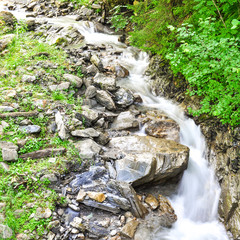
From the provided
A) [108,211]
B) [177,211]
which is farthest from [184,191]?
[108,211]

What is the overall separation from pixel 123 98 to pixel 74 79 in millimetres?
1782

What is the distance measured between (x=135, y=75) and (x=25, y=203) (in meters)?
7.09

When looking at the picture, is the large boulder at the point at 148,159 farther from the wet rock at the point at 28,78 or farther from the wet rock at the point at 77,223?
the wet rock at the point at 28,78

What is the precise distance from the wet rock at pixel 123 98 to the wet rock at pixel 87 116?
4.44 feet

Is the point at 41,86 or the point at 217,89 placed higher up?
the point at 217,89

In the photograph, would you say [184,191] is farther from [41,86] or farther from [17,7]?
[17,7]

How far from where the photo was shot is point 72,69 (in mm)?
7496

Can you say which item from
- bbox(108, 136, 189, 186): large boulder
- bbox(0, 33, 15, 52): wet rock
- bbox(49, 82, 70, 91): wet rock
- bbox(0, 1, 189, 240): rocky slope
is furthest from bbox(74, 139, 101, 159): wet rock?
bbox(0, 33, 15, 52): wet rock

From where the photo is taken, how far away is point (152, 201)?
4453 mm

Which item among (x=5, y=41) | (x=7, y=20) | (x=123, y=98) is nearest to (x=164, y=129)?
(x=123, y=98)

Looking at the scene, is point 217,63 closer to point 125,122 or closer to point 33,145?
point 125,122

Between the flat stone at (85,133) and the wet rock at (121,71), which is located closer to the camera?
the flat stone at (85,133)

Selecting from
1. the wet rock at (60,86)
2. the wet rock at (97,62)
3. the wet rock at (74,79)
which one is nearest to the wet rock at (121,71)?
the wet rock at (97,62)

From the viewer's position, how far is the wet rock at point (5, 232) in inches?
112
